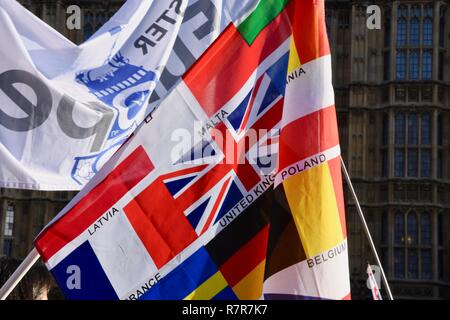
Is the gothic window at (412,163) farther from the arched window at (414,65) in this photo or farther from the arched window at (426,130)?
the arched window at (414,65)

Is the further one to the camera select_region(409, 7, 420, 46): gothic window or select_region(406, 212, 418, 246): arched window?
select_region(409, 7, 420, 46): gothic window

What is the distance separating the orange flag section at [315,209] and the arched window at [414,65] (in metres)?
26.4

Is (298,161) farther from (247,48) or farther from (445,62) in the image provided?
(445,62)

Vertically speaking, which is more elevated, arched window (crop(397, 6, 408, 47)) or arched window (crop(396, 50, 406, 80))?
arched window (crop(397, 6, 408, 47))

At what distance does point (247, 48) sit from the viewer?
21.6 feet

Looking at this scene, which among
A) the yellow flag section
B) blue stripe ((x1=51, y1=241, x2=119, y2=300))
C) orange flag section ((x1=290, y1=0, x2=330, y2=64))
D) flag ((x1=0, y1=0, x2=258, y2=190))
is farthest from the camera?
flag ((x1=0, y1=0, x2=258, y2=190))

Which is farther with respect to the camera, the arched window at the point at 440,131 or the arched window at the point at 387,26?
the arched window at the point at 387,26

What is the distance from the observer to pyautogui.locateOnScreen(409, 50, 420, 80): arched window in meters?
31.7

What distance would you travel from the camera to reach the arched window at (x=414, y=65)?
3172cm

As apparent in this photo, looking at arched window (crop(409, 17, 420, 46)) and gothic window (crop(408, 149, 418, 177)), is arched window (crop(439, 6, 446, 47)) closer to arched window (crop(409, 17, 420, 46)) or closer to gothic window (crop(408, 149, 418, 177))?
arched window (crop(409, 17, 420, 46))

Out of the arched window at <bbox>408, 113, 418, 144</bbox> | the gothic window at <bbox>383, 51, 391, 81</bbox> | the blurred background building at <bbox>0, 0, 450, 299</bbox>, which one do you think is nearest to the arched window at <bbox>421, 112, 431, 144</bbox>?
the blurred background building at <bbox>0, 0, 450, 299</bbox>

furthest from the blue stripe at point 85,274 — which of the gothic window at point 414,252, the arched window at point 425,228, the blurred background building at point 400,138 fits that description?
the arched window at point 425,228
